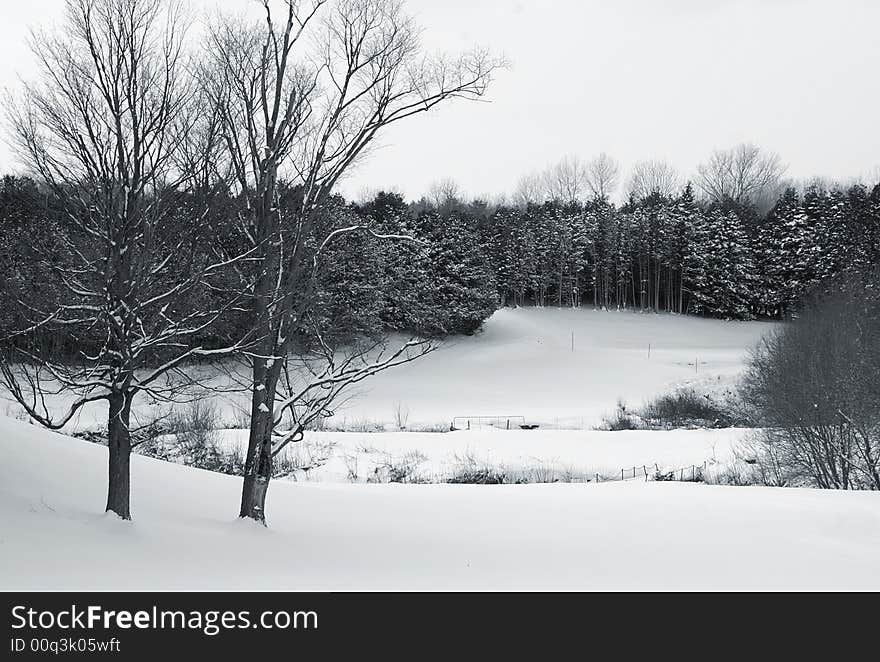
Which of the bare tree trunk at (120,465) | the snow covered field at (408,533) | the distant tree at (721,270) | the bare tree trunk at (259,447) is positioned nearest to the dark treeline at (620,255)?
the distant tree at (721,270)

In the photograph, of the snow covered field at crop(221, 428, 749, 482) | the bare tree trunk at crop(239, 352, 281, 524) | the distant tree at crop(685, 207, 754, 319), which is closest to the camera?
the bare tree trunk at crop(239, 352, 281, 524)

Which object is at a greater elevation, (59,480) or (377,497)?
(59,480)

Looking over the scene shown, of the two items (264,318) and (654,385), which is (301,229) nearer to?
(264,318)

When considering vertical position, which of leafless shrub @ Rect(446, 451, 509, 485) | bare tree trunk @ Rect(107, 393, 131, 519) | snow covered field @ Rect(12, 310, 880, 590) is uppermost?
bare tree trunk @ Rect(107, 393, 131, 519)

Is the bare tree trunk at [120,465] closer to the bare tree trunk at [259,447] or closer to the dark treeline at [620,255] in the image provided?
the bare tree trunk at [259,447]

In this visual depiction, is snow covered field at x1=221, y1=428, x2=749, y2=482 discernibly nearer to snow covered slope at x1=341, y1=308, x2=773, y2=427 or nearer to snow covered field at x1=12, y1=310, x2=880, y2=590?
snow covered field at x1=12, y1=310, x2=880, y2=590

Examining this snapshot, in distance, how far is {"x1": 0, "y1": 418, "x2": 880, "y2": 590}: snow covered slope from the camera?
21.2 ft

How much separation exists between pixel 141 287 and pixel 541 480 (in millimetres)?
15107

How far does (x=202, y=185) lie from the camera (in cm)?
779

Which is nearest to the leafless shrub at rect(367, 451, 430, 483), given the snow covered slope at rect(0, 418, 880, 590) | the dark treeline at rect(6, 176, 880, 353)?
the snow covered slope at rect(0, 418, 880, 590)

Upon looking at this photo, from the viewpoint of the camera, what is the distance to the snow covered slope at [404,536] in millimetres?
6457

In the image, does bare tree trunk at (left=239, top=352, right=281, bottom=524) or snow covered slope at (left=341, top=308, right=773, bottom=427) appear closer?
bare tree trunk at (left=239, top=352, right=281, bottom=524)

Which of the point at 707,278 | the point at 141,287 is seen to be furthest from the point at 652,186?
the point at 141,287

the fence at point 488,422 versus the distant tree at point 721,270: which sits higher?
the distant tree at point 721,270
